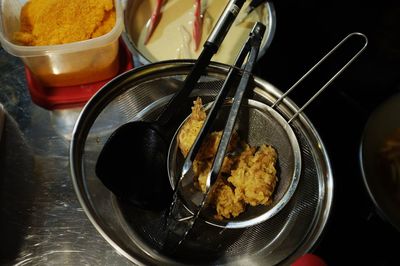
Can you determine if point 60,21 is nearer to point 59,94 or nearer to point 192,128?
point 59,94

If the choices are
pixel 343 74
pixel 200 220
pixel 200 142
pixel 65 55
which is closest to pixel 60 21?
pixel 65 55

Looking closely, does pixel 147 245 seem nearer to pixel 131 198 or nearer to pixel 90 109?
pixel 131 198

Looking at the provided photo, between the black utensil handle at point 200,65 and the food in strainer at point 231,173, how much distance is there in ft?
0.12

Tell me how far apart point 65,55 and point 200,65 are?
0.33 metres

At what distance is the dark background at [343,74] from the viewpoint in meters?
1.10

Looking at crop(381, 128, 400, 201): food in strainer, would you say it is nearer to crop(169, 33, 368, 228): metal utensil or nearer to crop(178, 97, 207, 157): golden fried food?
crop(169, 33, 368, 228): metal utensil

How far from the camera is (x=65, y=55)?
95 cm

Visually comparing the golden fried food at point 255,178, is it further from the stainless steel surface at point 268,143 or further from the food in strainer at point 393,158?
the food in strainer at point 393,158

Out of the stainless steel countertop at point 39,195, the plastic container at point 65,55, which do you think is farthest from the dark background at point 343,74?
the stainless steel countertop at point 39,195

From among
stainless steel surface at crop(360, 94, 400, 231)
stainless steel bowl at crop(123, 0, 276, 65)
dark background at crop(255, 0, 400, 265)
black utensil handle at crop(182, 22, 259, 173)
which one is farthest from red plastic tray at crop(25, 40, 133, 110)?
stainless steel surface at crop(360, 94, 400, 231)

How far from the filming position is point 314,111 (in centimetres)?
123

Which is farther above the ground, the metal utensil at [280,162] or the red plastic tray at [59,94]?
the metal utensil at [280,162]

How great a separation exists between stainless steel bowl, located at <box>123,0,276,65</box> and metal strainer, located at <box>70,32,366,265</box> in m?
0.10

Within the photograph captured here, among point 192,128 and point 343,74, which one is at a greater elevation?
point 343,74
